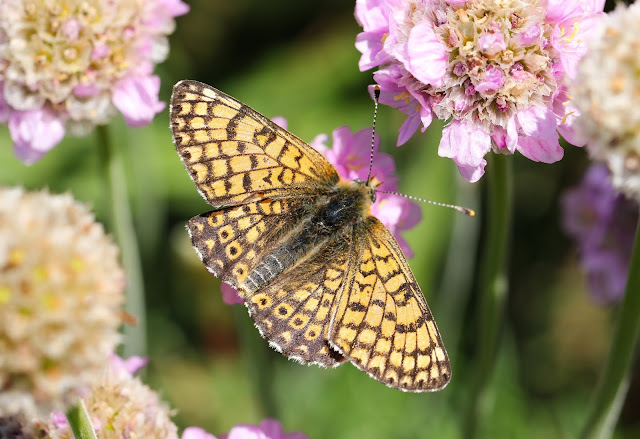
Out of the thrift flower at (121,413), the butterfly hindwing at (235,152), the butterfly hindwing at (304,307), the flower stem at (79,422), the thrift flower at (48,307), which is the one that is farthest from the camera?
the butterfly hindwing at (235,152)

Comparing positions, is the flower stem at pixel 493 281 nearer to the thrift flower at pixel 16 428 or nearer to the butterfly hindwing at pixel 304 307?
the butterfly hindwing at pixel 304 307

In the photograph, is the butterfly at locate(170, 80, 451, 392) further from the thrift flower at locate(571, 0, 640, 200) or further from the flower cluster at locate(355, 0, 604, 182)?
the thrift flower at locate(571, 0, 640, 200)

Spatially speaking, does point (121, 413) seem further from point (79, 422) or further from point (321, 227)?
point (321, 227)

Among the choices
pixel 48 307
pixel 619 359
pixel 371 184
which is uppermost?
pixel 371 184

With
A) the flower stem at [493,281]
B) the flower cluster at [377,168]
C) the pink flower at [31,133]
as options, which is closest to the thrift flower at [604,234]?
the flower stem at [493,281]

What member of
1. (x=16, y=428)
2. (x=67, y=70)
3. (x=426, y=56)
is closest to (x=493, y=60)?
(x=426, y=56)

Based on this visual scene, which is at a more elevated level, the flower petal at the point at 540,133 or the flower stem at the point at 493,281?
the flower petal at the point at 540,133

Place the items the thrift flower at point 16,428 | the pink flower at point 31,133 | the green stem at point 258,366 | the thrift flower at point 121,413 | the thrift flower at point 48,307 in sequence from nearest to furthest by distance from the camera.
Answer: the thrift flower at point 48,307 → the thrift flower at point 16,428 → the thrift flower at point 121,413 → the pink flower at point 31,133 → the green stem at point 258,366
